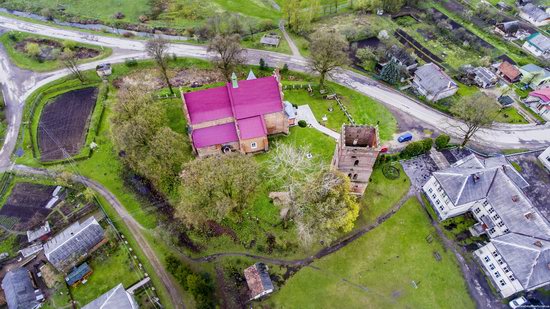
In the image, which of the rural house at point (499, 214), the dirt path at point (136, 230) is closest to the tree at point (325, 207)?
the rural house at point (499, 214)

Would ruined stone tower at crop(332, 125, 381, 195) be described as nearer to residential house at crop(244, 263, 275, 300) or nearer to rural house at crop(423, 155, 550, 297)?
rural house at crop(423, 155, 550, 297)

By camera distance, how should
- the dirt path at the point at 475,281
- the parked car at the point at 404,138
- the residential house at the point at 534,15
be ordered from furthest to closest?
the residential house at the point at 534,15
the parked car at the point at 404,138
the dirt path at the point at 475,281

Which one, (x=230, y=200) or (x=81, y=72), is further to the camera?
(x=81, y=72)

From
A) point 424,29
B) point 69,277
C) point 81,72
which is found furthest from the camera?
point 424,29

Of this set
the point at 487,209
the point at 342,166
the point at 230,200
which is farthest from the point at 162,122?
the point at 487,209

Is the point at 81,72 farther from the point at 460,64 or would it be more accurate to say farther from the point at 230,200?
the point at 460,64

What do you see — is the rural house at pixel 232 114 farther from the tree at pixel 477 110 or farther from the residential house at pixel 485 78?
the residential house at pixel 485 78
